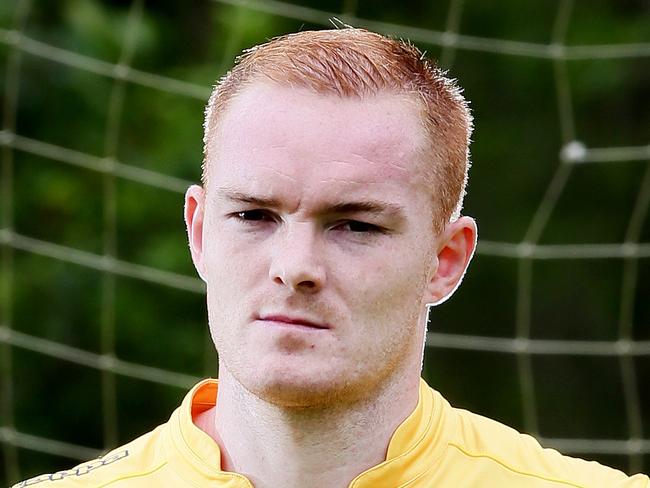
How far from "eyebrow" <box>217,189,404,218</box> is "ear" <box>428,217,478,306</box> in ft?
0.55

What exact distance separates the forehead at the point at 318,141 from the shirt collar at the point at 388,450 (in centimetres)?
36

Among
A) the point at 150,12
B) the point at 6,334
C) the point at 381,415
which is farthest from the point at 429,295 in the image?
the point at 150,12

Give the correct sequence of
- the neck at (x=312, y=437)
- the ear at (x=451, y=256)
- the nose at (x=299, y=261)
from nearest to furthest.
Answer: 1. the nose at (x=299, y=261)
2. the neck at (x=312, y=437)
3. the ear at (x=451, y=256)

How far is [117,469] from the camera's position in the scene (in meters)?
2.44

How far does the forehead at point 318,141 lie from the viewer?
7.22 feet

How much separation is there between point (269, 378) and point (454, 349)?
3.97 metres

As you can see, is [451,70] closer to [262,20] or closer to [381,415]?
[262,20]

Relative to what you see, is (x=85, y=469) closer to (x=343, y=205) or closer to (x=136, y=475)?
(x=136, y=475)

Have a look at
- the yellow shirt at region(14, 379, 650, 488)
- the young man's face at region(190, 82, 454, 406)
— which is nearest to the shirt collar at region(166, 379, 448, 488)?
the yellow shirt at region(14, 379, 650, 488)

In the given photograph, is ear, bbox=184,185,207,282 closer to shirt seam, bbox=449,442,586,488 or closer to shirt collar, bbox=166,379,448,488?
shirt collar, bbox=166,379,448,488

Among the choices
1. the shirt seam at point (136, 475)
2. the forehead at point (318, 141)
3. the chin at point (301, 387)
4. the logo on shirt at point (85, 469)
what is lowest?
the logo on shirt at point (85, 469)

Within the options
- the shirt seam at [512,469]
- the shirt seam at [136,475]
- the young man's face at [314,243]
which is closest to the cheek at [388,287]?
the young man's face at [314,243]

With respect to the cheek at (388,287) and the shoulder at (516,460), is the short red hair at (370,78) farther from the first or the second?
the shoulder at (516,460)

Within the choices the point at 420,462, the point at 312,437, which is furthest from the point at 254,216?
the point at 420,462
